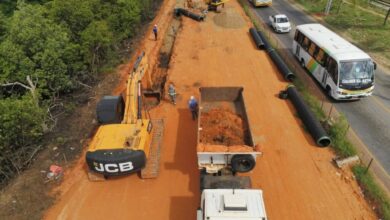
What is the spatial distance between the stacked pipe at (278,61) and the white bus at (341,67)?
187 centimetres

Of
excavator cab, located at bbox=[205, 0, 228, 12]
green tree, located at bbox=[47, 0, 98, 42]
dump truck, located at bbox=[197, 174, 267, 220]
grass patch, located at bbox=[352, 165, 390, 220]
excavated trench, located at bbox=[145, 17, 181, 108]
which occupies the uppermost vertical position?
green tree, located at bbox=[47, 0, 98, 42]

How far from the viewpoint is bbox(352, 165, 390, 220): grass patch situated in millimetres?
11594

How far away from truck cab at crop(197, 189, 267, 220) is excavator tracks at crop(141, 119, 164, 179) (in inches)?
190

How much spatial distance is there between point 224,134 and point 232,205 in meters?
5.32

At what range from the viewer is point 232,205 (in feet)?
26.2

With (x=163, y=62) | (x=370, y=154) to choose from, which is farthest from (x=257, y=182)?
(x=163, y=62)

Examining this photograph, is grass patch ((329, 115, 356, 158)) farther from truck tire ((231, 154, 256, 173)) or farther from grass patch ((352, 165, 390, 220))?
truck tire ((231, 154, 256, 173))

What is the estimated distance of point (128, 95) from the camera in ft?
46.0

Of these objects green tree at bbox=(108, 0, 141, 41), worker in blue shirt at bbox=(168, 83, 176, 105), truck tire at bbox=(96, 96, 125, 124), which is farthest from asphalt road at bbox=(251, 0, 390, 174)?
green tree at bbox=(108, 0, 141, 41)

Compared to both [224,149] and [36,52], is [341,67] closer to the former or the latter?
[224,149]

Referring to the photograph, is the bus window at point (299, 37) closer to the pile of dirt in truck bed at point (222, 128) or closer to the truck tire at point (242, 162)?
the pile of dirt in truck bed at point (222, 128)

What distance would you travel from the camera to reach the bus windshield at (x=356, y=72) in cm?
1759

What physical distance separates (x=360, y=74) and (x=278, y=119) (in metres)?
5.88

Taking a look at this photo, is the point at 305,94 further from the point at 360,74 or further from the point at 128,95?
the point at 128,95
